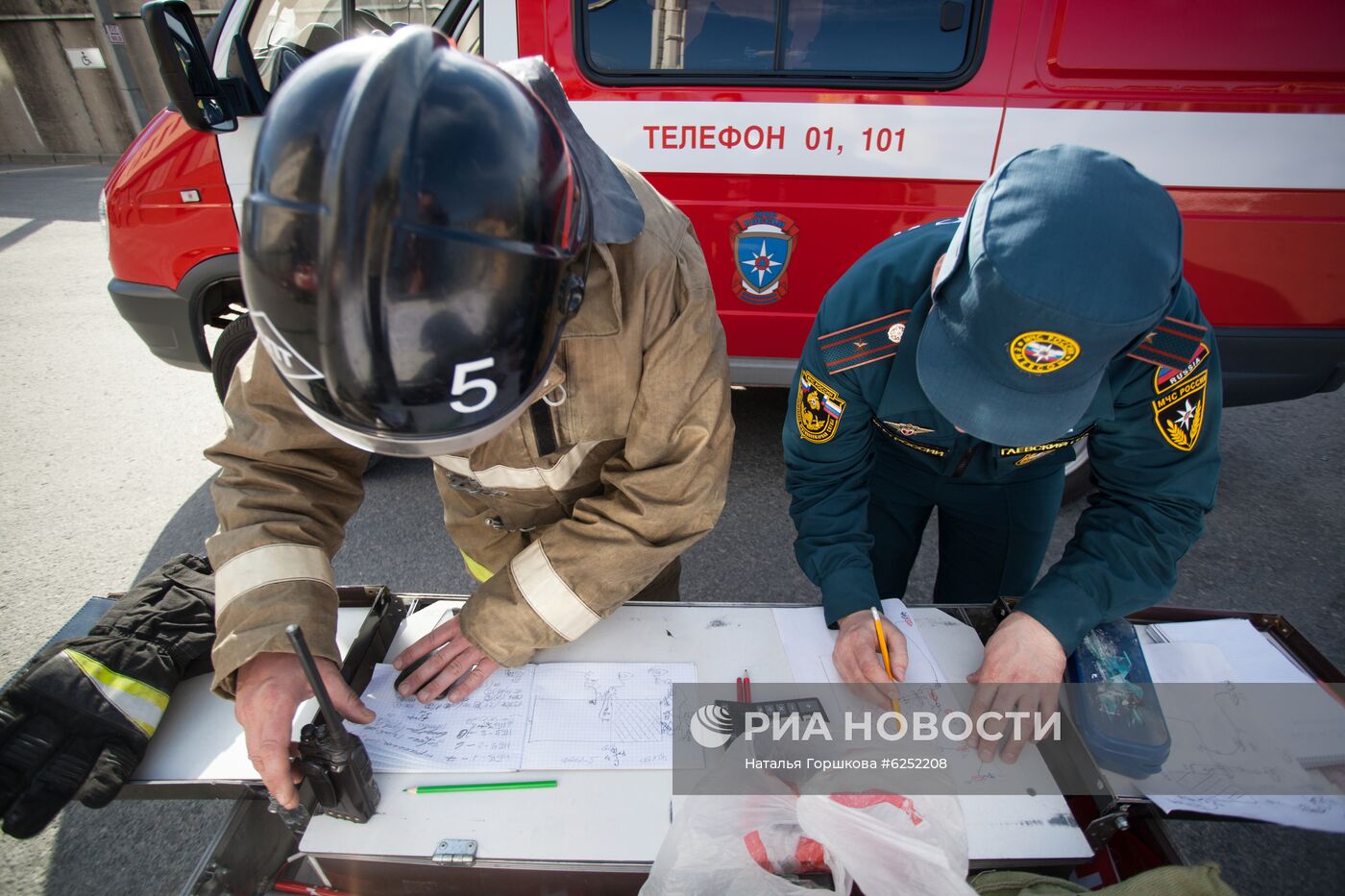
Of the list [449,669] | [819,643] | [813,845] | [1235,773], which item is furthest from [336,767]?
[1235,773]

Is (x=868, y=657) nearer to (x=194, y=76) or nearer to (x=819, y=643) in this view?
(x=819, y=643)

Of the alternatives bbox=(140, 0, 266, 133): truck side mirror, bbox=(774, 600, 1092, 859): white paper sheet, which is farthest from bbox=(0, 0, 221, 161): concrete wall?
bbox=(774, 600, 1092, 859): white paper sheet

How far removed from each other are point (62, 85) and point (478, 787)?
53.9 feet

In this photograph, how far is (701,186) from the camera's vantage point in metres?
2.34

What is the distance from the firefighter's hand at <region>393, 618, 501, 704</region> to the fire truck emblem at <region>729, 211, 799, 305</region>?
5.82 feet

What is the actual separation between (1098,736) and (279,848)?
51.5 inches

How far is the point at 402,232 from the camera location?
2.15ft

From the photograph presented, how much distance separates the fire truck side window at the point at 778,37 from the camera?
2141 millimetres

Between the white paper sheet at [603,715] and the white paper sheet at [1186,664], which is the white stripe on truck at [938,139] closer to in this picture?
the white paper sheet at [1186,664]

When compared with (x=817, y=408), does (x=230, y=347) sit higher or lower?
lower

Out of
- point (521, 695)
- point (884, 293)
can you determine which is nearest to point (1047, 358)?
point (884, 293)

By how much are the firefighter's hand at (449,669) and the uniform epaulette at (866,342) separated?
845 millimetres

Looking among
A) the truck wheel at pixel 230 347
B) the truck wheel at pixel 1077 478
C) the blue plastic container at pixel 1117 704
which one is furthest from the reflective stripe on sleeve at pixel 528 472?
the truck wheel at pixel 1077 478

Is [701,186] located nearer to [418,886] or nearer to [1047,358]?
[1047,358]
